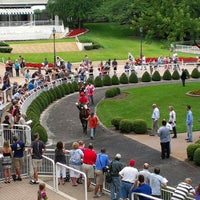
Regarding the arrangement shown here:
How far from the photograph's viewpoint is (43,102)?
3281cm

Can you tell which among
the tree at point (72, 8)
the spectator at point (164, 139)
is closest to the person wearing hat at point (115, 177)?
the spectator at point (164, 139)

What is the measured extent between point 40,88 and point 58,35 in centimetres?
4572

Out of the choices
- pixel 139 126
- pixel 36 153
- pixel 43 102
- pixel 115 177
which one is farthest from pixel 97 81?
pixel 115 177

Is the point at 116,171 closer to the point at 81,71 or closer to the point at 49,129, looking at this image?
the point at 49,129

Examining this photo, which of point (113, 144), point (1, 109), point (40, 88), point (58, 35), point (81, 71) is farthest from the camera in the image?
point (58, 35)

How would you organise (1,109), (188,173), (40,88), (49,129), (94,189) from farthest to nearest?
(40,88), (49,129), (1,109), (188,173), (94,189)

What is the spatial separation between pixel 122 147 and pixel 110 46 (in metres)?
49.3

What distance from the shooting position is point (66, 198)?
16.4 m

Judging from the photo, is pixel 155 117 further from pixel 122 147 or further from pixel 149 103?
pixel 149 103

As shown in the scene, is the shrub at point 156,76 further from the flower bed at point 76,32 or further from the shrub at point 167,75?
the flower bed at point 76,32

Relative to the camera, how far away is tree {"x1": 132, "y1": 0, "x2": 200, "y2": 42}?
33.6 meters

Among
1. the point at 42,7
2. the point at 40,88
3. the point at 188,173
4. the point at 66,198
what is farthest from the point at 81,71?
the point at 42,7

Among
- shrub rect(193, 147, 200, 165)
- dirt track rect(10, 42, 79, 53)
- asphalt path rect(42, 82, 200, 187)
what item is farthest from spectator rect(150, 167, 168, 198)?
dirt track rect(10, 42, 79, 53)

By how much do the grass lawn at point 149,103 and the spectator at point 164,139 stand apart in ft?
16.5
